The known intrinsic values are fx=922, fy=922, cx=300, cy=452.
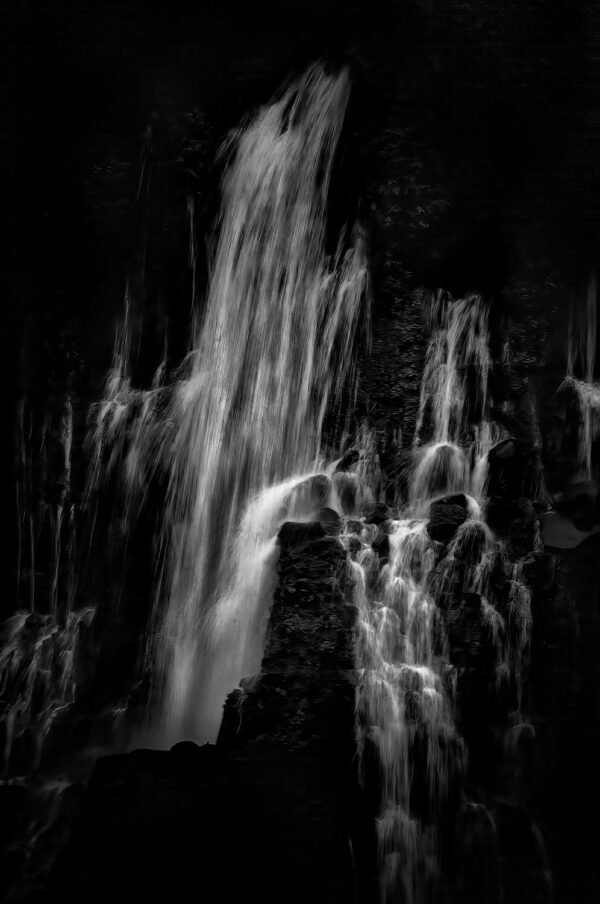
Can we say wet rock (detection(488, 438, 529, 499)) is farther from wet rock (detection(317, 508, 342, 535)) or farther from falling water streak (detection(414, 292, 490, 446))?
wet rock (detection(317, 508, 342, 535))

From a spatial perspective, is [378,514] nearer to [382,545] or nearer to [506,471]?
[382,545]

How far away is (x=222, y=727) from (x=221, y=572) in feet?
7.62

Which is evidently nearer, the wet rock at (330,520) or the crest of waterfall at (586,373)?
the wet rock at (330,520)

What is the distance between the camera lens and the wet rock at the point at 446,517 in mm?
9688

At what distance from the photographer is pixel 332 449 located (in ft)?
39.1

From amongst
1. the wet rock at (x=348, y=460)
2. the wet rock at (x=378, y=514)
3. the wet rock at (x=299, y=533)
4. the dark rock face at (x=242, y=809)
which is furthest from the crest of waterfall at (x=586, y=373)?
the dark rock face at (x=242, y=809)

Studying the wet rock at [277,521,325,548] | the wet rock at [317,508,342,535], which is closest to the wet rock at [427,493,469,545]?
the wet rock at [317,508,342,535]

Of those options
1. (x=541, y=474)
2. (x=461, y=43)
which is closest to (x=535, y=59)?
(x=461, y=43)

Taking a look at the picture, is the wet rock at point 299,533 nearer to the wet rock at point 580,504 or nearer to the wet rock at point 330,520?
the wet rock at point 330,520

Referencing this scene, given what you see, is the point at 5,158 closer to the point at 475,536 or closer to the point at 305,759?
the point at 475,536

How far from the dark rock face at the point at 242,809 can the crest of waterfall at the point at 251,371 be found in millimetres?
1257

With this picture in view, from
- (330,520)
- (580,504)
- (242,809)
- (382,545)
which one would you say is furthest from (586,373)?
(242,809)

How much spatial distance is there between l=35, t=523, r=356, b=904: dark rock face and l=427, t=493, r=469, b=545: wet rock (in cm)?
177

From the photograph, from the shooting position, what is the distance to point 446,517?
976 cm
